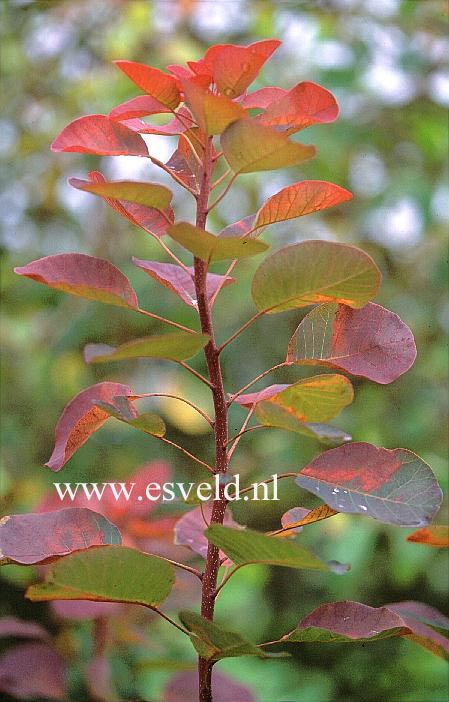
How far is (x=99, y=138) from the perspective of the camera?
377 mm

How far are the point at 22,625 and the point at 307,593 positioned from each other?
63 cm

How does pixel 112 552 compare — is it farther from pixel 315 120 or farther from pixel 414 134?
pixel 414 134

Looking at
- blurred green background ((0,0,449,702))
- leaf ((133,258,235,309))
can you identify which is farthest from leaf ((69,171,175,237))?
blurred green background ((0,0,449,702))

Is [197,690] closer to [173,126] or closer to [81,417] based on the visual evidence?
[81,417]

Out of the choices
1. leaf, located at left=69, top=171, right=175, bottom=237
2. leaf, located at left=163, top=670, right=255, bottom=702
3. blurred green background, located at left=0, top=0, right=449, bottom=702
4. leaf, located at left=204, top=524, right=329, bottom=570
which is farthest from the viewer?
blurred green background, located at left=0, top=0, right=449, bottom=702

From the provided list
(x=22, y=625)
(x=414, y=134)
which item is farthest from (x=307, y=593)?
(x=414, y=134)

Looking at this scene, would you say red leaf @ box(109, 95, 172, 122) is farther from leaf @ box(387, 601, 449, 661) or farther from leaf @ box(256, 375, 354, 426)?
leaf @ box(387, 601, 449, 661)

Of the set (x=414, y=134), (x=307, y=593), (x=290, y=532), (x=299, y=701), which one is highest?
(x=414, y=134)

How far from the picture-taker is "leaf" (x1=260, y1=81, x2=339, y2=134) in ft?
1.18

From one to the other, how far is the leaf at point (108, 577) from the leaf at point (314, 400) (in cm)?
8

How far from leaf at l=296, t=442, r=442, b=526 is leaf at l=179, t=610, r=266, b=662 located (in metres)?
0.07

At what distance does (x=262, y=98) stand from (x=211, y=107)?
7 cm

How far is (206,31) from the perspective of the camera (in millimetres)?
1755

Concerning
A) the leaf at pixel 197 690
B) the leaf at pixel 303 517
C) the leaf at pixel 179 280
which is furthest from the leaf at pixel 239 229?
the leaf at pixel 197 690
